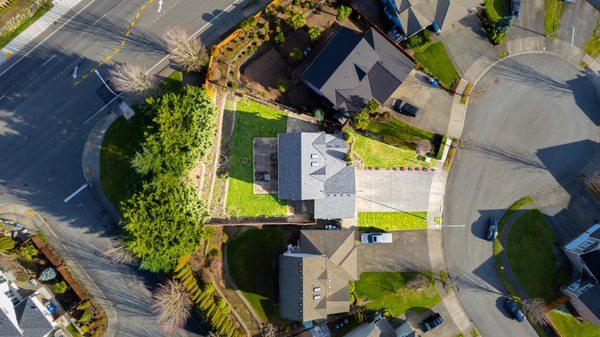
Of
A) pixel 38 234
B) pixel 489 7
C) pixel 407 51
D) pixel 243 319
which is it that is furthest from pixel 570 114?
pixel 38 234

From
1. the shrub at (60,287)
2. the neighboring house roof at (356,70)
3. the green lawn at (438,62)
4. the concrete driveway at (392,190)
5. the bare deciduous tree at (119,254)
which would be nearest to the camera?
the bare deciduous tree at (119,254)

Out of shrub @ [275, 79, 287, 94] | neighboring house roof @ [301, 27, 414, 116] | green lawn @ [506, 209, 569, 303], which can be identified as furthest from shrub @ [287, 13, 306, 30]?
green lawn @ [506, 209, 569, 303]

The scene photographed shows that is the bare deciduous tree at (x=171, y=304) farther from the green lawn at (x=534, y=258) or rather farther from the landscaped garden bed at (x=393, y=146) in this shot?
the green lawn at (x=534, y=258)

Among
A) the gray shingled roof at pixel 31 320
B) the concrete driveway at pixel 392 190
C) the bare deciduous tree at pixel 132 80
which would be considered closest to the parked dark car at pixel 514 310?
the concrete driveway at pixel 392 190

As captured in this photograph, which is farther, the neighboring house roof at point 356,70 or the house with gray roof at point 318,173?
the neighboring house roof at point 356,70

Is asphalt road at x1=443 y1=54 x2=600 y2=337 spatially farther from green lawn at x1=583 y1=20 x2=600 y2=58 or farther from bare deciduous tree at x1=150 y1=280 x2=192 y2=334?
bare deciduous tree at x1=150 y1=280 x2=192 y2=334

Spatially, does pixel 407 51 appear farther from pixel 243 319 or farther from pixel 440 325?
pixel 243 319

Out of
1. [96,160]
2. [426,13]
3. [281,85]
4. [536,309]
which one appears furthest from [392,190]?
[96,160]
